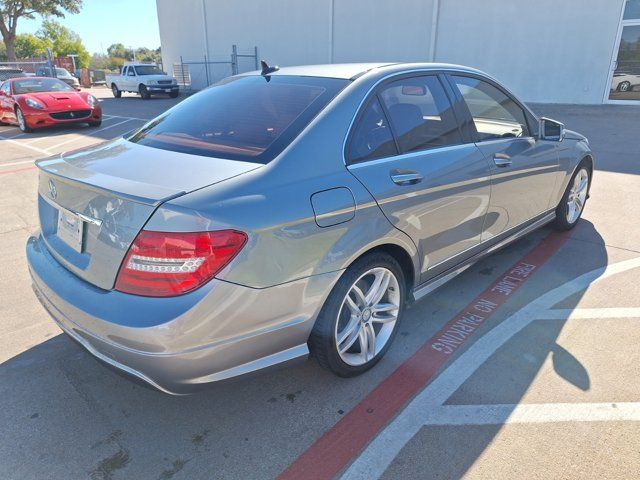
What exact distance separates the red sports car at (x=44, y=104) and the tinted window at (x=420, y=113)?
11295 mm

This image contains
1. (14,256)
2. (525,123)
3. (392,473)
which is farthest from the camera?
(14,256)

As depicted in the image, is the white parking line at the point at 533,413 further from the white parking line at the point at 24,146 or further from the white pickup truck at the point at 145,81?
the white pickup truck at the point at 145,81

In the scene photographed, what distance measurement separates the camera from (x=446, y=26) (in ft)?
56.5

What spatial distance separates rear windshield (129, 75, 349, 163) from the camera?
234 cm

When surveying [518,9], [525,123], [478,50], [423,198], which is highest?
[518,9]

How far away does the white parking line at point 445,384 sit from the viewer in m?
2.12

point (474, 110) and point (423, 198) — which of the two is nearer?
point (423, 198)

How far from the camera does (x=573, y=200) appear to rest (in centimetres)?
484

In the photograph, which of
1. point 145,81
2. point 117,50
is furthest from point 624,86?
point 117,50

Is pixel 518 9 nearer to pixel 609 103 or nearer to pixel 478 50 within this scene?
pixel 478 50

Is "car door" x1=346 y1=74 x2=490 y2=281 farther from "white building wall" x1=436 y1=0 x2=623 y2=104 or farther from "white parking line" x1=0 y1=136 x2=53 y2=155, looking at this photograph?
"white building wall" x1=436 y1=0 x2=623 y2=104

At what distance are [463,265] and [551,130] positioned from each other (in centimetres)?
156

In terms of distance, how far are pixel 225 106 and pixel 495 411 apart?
7.54 feet

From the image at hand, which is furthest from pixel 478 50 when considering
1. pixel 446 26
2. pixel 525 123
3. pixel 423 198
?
pixel 423 198
